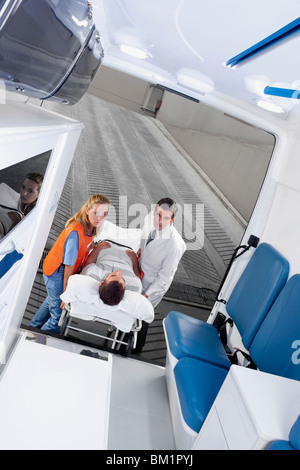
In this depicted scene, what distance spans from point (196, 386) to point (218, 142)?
10069 mm

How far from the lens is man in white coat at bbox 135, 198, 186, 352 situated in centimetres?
368

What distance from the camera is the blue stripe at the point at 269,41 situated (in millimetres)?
1537

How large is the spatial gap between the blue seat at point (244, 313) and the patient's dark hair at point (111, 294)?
0.49 m

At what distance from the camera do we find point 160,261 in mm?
3768

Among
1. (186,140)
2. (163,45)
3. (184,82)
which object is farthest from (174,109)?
(163,45)

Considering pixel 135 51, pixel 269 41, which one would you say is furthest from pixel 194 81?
pixel 269 41

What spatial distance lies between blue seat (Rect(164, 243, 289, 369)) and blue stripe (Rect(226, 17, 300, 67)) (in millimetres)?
1462

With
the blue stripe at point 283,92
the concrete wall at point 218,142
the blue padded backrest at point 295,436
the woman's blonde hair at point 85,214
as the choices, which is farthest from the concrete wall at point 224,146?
the blue padded backrest at point 295,436

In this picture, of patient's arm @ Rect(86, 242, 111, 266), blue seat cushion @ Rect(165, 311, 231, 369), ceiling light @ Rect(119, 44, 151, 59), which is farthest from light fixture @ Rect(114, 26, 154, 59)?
blue seat cushion @ Rect(165, 311, 231, 369)

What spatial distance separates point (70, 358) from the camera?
9.98ft

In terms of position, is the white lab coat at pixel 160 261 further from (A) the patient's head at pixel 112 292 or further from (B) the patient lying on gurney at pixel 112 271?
(A) the patient's head at pixel 112 292

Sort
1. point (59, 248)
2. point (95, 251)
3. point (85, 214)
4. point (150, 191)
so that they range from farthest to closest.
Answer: point (150, 191)
point (95, 251)
point (85, 214)
point (59, 248)

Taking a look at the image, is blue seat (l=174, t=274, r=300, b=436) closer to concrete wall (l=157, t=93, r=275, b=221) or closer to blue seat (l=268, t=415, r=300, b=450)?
blue seat (l=268, t=415, r=300, b=450)

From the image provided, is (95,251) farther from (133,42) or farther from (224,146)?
(224,146)
